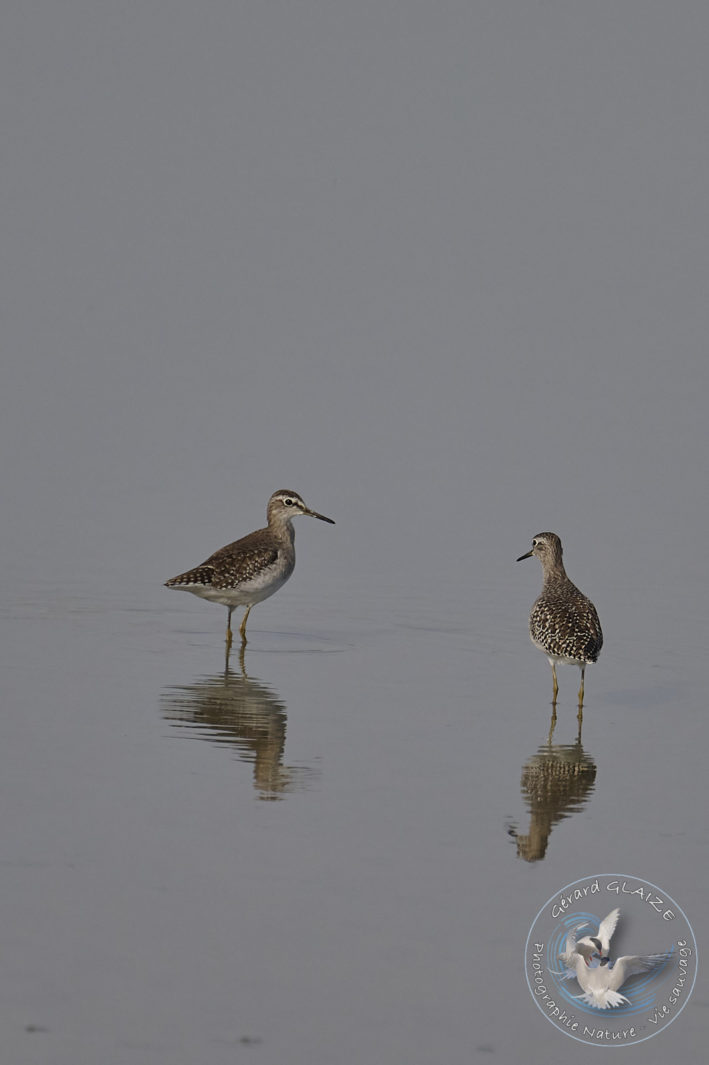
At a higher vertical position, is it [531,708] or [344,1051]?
[531,708]

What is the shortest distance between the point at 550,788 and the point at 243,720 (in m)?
2.82

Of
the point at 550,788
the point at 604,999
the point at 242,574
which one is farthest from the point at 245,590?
the point at 604,999

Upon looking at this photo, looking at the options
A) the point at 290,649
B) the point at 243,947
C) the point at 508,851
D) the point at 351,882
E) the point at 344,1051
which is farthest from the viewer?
the point at 290,649

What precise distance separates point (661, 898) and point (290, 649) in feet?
25.7

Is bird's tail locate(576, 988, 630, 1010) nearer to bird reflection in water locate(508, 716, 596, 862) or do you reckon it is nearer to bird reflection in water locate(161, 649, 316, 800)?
bird reflection in water locate(508, 716, 596, 862)

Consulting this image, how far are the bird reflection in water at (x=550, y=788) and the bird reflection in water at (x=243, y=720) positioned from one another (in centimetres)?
161

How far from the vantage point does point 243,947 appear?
849cm

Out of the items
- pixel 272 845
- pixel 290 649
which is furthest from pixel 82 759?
pixel 290 649

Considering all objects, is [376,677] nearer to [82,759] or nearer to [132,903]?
[82,759]

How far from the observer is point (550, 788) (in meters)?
11.9

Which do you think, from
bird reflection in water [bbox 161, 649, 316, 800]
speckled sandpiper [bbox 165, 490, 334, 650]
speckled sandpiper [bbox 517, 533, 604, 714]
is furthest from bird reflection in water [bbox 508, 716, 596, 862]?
speckled sandpiper [bbox 165, 490, 334, 650]

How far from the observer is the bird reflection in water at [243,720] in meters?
11.6

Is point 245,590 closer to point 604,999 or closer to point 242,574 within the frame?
point 242,574

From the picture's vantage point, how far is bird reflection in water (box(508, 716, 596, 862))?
10.6 m
